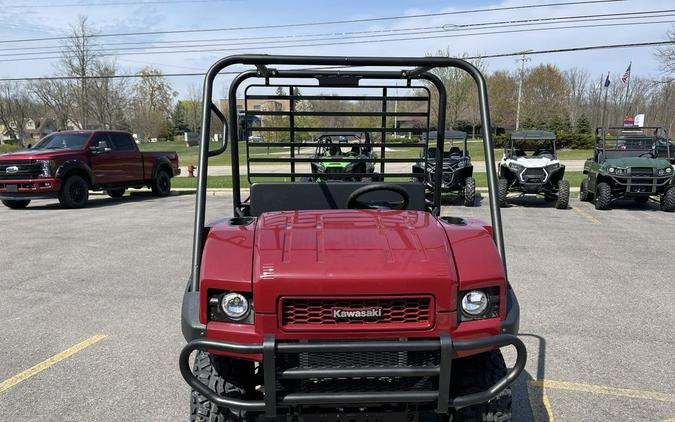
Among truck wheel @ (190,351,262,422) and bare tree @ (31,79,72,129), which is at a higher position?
bare tree @ (31,79,72,129)

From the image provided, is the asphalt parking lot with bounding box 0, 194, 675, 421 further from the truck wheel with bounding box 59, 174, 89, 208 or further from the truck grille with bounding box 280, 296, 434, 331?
the truck wheel with bounding box 59, 174, 89, 208

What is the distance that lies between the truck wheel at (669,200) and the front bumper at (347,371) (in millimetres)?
11171

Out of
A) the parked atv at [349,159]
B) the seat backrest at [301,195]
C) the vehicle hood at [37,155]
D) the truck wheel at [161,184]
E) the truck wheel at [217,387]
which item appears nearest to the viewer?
the truck wheel at [217,387]

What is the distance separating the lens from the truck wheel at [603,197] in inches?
443

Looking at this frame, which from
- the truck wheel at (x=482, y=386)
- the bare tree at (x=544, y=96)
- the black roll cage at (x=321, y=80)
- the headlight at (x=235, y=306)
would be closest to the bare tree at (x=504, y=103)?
the bare tree at (x=544, y=96)

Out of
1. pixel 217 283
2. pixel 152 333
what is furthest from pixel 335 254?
pixel 152 333

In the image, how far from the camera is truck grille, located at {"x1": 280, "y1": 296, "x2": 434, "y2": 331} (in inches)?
81.5

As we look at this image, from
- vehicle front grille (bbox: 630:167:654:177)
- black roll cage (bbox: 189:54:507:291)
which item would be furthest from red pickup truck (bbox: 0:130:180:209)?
vehicle front grille (bbox: 630:167:654:177)

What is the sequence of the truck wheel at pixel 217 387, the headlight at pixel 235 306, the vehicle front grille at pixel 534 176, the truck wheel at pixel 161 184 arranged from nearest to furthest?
the headlight at pixel 235 306, the truck wheel at pixel 217 387, the vehicle front grille at pixel 534 176, the truck wheel at pixel 161 184

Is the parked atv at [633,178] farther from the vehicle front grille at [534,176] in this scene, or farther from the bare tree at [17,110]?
the bare tree at [17,110]

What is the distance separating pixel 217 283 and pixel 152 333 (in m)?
2.52

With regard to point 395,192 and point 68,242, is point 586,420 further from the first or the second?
point 68,242

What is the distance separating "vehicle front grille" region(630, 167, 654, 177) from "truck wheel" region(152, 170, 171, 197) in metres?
12.2

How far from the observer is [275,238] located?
91.5 inches
